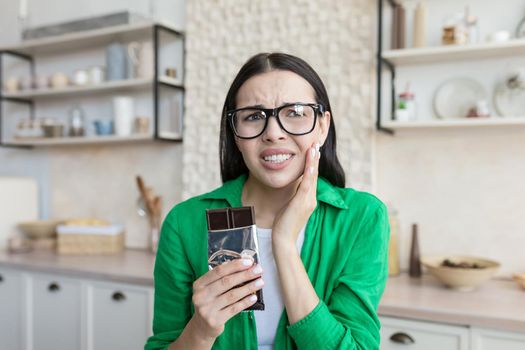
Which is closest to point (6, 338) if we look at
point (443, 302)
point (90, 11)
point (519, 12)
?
point (90, 11)

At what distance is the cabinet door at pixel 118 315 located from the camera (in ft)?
7.43

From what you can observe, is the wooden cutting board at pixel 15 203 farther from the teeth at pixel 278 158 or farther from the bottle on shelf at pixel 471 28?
the bottle on shelf at pixel 471 28

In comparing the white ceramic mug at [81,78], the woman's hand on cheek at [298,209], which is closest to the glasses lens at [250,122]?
the woman's hand on cheek at [298,209]

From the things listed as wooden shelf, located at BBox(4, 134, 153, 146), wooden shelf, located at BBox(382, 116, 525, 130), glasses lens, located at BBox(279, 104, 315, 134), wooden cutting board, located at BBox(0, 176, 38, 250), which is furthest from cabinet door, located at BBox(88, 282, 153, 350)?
glasses lens, located at BBox(279, 104, 315, 134)

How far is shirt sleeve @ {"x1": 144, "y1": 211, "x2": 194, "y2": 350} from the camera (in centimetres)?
120

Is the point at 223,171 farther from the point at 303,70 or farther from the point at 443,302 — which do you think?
the point at 443,302

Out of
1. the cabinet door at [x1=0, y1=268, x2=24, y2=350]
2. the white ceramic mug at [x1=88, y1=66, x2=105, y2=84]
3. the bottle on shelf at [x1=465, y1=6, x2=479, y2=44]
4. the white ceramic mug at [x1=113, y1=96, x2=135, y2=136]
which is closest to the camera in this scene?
the bottle on shelf at [x1=465, y1=6, x2=479, y2=44]

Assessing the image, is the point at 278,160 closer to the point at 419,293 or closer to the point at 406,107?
the point at 419,293

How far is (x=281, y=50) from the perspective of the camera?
8.37ft

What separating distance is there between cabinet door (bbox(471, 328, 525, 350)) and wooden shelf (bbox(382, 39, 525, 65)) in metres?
1.08

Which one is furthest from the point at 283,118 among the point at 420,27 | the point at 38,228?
the point at 38,228

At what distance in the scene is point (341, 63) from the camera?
2.42 meters

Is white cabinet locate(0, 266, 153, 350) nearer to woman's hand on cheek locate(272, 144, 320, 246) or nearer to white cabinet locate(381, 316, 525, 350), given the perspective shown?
white cabinet locate(381, 316, 525, 350)

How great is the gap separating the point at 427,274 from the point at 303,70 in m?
1.44
